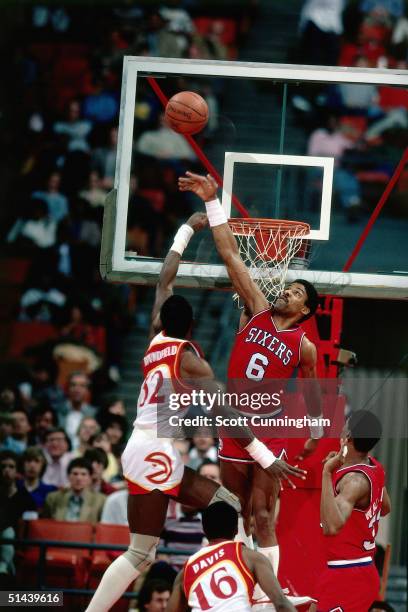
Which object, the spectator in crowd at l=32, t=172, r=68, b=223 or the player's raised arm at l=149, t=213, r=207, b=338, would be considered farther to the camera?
the spectator in crowd at l=32, t=172, r=68, b=223

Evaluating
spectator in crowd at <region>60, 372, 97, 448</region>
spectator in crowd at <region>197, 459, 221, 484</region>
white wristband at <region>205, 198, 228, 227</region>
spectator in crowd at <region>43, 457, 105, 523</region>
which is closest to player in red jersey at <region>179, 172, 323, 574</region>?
white wristband at <region>205, 198, 228, 227</region>

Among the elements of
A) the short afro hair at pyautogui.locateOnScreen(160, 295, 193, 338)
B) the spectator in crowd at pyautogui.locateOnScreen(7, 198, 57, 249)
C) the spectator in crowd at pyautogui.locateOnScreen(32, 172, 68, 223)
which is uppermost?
the spectator in crowd at pyautogui.locateOnScreen(32, 172, 68, 223)

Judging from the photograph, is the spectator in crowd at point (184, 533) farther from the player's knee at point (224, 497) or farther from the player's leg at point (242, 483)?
the player's knee at point (224, 497)

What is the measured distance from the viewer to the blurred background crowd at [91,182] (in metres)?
12.8

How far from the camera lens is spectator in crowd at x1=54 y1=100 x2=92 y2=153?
59.3 ft

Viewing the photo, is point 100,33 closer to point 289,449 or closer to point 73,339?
point 73,339

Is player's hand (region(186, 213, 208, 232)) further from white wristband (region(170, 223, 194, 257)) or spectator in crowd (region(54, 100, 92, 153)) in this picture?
spectator in crowd (region(54, 100, 92, 153))

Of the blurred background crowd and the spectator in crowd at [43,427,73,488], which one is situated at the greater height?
the blurred background crowd

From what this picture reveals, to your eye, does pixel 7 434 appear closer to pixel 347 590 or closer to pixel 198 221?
pixel 198 221

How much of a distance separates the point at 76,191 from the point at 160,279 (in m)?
7.68

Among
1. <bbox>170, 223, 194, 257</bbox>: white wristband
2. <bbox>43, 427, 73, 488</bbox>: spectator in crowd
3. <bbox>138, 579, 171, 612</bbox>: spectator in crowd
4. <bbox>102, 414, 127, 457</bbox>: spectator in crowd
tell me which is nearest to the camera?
<bbox>170, 223, 194, 257</bbox>: white wristband

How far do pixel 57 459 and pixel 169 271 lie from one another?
12.2ft

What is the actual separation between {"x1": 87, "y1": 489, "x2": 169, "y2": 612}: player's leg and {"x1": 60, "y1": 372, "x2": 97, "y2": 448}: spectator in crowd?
5.05 metres

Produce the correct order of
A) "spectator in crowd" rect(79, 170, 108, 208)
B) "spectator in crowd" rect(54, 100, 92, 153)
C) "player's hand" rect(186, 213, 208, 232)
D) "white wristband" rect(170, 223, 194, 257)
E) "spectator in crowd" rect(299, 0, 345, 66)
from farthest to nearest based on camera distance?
1. "spectator in crowd" rect(299, 0, 345, 66)
2. "spectator in crowd" rect(54, 100, 92, 153)
3. "spectator in crowd" rect(79, 170, 108, 208)
4. "player's hand" rect(186, 213, 208, 232)
5. "white wristband" rect(170, 223, 194, 257)
